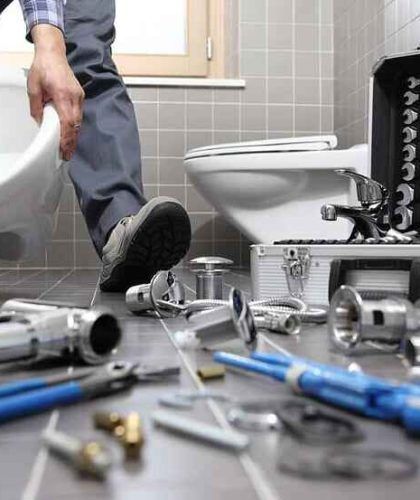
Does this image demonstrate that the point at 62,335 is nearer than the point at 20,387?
No

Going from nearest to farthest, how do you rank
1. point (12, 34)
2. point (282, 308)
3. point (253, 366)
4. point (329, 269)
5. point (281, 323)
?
1. point (253, 366)
2. point (281, 323)
3. point (282, 308)
4. point (329, 269)
5. point (12, 34)

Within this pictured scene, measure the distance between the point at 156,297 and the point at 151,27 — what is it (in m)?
2.13

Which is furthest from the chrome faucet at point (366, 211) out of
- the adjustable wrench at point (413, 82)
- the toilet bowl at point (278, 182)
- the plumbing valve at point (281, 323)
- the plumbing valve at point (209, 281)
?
the toilet bowl at point (278, 182)

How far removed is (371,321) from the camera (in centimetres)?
83

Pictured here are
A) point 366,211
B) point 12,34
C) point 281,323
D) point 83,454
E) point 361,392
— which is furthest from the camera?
point 12,34

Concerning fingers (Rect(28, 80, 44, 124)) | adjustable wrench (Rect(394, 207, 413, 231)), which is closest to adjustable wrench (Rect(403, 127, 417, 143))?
adjustable wrench (Rect(394, 207, 413, 231))

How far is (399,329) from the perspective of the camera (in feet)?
2.76

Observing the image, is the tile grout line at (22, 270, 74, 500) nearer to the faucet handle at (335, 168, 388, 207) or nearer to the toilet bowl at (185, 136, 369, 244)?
the faucet handle at (335, 168, 388, 207)

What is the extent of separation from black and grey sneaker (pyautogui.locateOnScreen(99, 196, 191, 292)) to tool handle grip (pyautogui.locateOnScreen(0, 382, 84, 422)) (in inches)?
35.9

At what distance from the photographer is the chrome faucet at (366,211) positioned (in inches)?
56.1

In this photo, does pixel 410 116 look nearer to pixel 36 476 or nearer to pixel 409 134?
pixel 409 134

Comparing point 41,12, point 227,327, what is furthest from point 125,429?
point 41,12

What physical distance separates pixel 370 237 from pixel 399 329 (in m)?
0.58

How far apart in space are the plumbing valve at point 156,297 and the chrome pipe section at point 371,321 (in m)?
0.39
